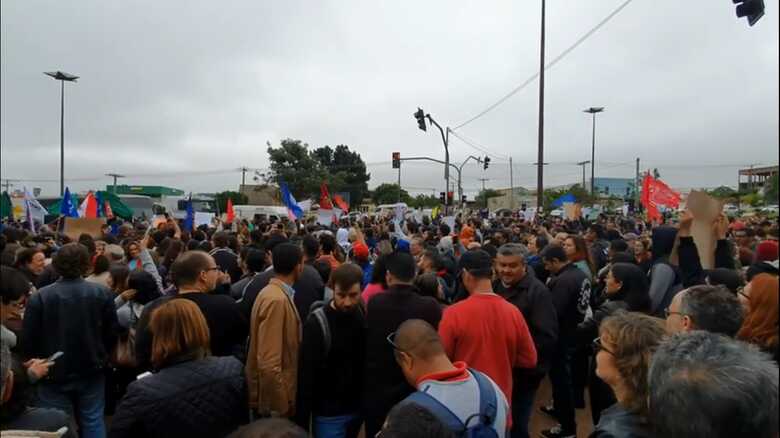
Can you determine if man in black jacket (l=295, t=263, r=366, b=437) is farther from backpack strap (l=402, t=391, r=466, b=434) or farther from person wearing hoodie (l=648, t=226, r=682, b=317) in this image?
person wearing hoodie (l=648, t=226, r=682, b=317)

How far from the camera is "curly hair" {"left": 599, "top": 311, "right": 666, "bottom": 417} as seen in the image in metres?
2.25

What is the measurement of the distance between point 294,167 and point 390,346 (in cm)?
5147

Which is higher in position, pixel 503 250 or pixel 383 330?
pixel 503 250

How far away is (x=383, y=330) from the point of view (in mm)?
3559

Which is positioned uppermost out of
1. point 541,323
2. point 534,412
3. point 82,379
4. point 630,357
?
point 630,357

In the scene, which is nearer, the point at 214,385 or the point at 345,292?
the point at 214,385

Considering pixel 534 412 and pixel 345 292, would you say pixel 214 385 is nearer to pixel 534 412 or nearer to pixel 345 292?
pixel 345 292

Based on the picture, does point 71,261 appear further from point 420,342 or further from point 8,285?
point 8,285

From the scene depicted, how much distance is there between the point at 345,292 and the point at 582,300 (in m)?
2.65

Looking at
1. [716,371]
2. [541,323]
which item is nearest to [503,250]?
[541,323]

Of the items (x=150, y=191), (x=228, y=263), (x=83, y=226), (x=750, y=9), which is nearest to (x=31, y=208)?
(x=83, y=226)

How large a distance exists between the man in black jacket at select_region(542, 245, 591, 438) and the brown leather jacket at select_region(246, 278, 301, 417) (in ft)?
8.74

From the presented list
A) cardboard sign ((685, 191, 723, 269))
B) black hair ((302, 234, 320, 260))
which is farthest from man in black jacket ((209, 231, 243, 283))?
cardboard sign ((685, 191, 723, 269))

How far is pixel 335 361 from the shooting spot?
3.59 m
